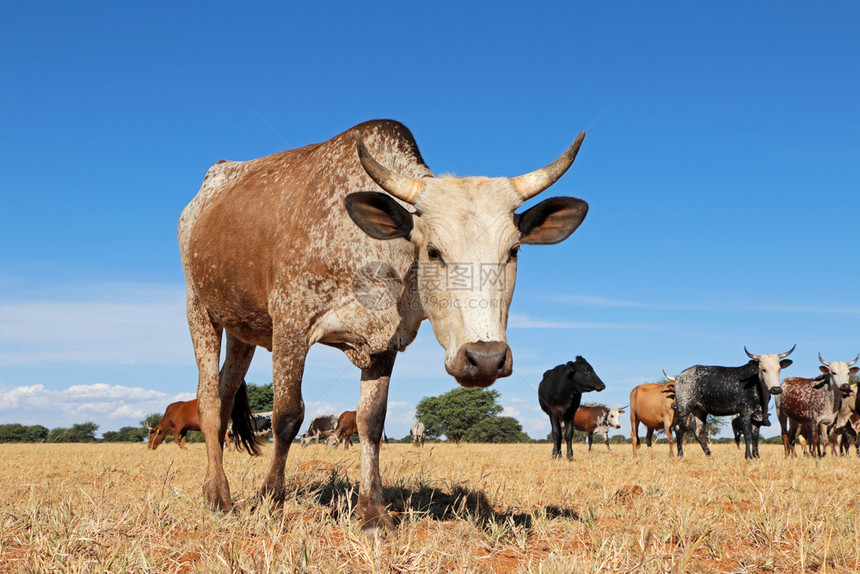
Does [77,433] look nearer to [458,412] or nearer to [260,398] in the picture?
[260,398]

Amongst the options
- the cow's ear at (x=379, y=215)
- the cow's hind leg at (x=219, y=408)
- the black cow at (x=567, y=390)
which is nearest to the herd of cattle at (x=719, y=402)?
the black cow at (x=567, y=390)

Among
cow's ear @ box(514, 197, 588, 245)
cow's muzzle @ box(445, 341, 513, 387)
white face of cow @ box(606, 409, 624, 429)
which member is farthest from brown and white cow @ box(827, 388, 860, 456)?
cow's muzzle @ box(445, 341, 513, 387)

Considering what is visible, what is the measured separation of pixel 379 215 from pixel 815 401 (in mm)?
16583

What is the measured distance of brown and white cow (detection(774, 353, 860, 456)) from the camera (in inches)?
648

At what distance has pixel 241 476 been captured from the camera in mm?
6574

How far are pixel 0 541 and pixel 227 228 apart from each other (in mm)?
2899

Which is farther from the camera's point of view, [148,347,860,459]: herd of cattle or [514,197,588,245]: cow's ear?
[148,347,860,459]: herd of cattle

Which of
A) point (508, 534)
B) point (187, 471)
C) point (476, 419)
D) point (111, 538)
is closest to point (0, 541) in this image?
point (111, 538)

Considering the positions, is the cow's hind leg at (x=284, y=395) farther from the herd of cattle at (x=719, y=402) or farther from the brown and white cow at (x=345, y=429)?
the brown and white cow at (x=345, y=429)

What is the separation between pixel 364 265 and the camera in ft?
15.3

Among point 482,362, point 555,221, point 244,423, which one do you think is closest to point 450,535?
point 482,362

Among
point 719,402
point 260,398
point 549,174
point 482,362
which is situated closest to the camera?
point 482,362

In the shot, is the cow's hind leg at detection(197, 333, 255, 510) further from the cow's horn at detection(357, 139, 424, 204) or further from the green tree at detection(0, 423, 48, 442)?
the green tree at detection(0, 423, 48, 442)

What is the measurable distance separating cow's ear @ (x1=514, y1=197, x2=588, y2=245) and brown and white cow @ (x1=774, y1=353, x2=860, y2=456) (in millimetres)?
13858
